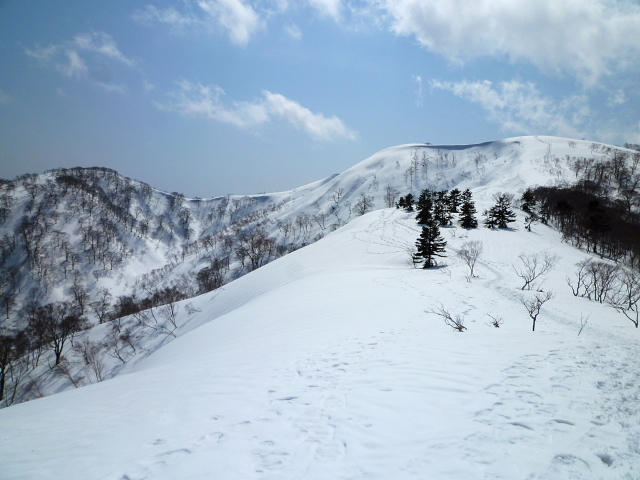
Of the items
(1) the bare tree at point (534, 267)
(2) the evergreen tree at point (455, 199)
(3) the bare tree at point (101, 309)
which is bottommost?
(3) the bare tree at point (101, 309)

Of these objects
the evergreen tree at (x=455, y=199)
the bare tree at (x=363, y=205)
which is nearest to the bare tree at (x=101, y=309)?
the evergreen tree at (x=455, y=199)

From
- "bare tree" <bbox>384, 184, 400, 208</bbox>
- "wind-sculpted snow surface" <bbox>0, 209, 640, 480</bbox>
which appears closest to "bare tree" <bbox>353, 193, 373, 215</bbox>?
"bare tree" <bbox>384, 184, 400, 208</bbox>

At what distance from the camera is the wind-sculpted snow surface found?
306 centimetres

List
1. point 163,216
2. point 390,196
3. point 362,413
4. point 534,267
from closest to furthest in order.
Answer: point 362,413, point 534,267, point 390,196, point 163,216

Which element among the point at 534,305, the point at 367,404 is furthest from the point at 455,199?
the point at 367,404

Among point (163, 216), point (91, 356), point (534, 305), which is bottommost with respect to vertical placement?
point (91, 356)

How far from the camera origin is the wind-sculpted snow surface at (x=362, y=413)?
120 inches

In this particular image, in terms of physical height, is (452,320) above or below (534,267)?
below

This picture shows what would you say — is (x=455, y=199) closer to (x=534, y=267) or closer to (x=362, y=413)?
(x=534, y=267)

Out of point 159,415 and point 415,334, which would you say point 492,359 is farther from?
point 159,415

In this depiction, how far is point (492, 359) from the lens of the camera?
542 cm

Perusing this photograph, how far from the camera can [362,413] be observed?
3.95 metres

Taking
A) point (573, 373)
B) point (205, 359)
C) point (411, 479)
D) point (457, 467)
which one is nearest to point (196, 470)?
point (411, 479)

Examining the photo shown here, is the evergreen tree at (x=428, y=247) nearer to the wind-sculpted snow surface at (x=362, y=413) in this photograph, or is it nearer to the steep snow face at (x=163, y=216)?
the wind-sculpted snow surface at (x=362, y=413)
